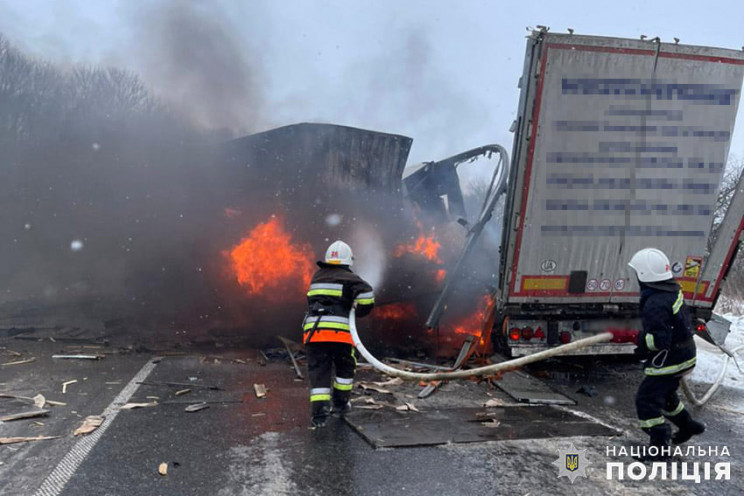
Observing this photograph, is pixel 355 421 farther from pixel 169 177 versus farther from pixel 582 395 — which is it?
pixel 169 177

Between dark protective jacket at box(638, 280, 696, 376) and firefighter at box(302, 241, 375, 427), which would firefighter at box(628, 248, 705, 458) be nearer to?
dark protective jacket at box(638, 280, 696, 376)

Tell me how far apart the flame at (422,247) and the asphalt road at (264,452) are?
14.2 feet

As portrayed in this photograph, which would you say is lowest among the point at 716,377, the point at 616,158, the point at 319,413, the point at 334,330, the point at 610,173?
the point at 319,413

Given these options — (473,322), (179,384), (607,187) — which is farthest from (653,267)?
(179,384)

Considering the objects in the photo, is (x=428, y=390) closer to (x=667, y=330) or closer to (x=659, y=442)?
(x=659, y=442)

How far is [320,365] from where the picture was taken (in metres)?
5.08

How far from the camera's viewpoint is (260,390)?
19.9 feet

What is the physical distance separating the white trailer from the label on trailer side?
0.01 meters

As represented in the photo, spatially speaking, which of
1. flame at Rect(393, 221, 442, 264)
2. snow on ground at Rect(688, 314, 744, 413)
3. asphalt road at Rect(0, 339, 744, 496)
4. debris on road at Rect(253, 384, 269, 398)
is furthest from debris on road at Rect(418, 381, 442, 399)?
flame at Rect(393, 221, 442, 264)

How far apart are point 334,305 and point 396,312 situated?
15.1 feet

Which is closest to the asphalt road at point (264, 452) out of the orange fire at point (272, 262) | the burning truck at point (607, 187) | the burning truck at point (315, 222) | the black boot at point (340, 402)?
the black boot at point (340, 402)

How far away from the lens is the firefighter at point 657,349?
427cm

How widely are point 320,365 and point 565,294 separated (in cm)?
303

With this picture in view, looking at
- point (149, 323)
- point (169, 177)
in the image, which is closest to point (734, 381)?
point (149, 323)
